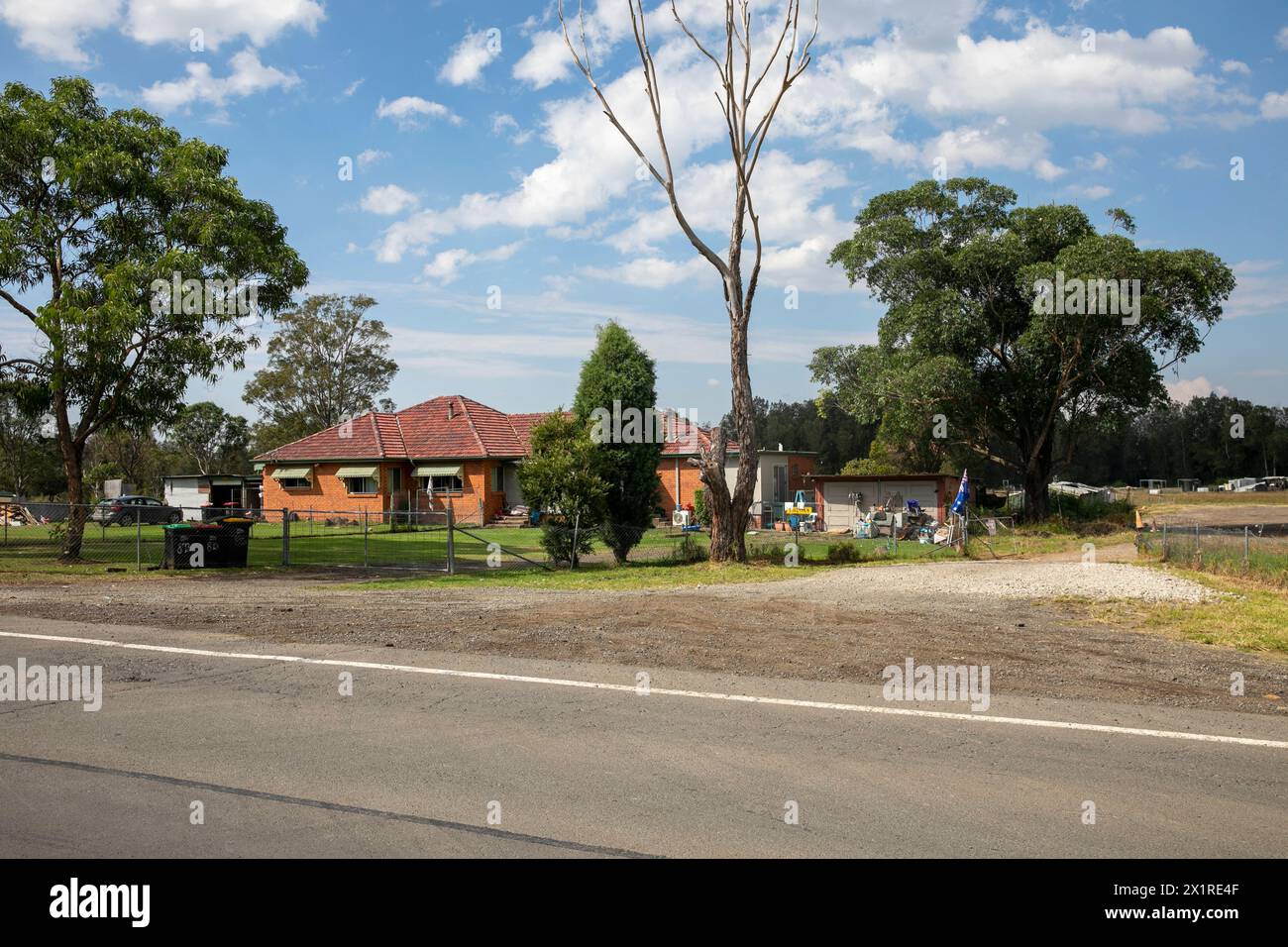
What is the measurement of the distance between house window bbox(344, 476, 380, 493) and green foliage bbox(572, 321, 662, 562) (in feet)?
76.3

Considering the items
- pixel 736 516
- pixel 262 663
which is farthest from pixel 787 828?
pixel 736 516

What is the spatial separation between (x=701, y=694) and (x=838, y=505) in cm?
2942

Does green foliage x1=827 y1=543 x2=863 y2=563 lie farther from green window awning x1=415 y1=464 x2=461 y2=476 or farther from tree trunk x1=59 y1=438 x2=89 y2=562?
green window awning x1=415 y1=464 x2=461 y2=476

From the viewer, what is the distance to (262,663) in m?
10.0

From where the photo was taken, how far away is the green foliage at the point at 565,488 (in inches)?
843

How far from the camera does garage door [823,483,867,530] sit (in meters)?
36.9

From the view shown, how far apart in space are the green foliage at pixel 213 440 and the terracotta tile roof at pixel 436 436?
33.1 m

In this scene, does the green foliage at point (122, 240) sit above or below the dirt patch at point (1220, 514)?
above

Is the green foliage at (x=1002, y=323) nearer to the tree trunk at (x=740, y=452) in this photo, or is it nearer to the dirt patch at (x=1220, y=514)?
the dirt patch at (x=1220, y=514)

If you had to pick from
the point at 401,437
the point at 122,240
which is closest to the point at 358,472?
the point at 401,437

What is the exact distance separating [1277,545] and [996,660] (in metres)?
17.0

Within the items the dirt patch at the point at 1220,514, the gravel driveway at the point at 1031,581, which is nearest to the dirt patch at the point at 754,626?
the gravel driveway at the point at 1031,581

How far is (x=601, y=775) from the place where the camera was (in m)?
6.11
